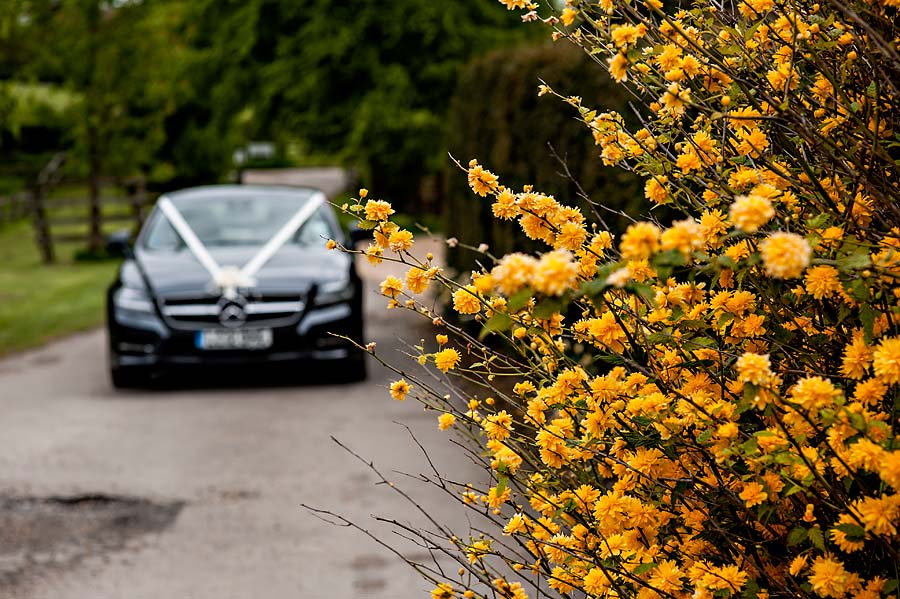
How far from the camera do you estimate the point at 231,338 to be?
9180 mm

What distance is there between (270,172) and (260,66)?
4659cm

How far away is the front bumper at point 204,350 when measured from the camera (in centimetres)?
916

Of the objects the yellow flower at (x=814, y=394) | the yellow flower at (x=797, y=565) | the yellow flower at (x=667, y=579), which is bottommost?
the yellow flower at (x=667, y=579)

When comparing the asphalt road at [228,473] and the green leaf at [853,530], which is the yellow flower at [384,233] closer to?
the green leaf at [853,530]

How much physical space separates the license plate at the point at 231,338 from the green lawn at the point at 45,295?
4008mm

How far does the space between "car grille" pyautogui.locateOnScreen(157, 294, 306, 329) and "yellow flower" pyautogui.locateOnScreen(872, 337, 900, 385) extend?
296 inches

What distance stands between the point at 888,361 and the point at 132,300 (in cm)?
799

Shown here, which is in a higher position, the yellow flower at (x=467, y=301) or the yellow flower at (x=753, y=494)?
the yellow flower at (x=467, y=301)

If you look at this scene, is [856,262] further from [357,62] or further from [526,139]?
[357,62]

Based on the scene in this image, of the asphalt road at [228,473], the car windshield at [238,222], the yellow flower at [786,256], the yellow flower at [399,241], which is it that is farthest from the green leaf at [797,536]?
the car windshield at [238,222]

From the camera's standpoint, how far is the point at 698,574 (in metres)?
2.39

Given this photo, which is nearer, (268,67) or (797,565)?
(797,565)

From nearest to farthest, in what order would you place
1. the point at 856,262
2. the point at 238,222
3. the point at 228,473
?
the point at 856,262
the point at 228,473
the point at 238,222

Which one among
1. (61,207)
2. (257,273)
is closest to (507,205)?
(257,273)
